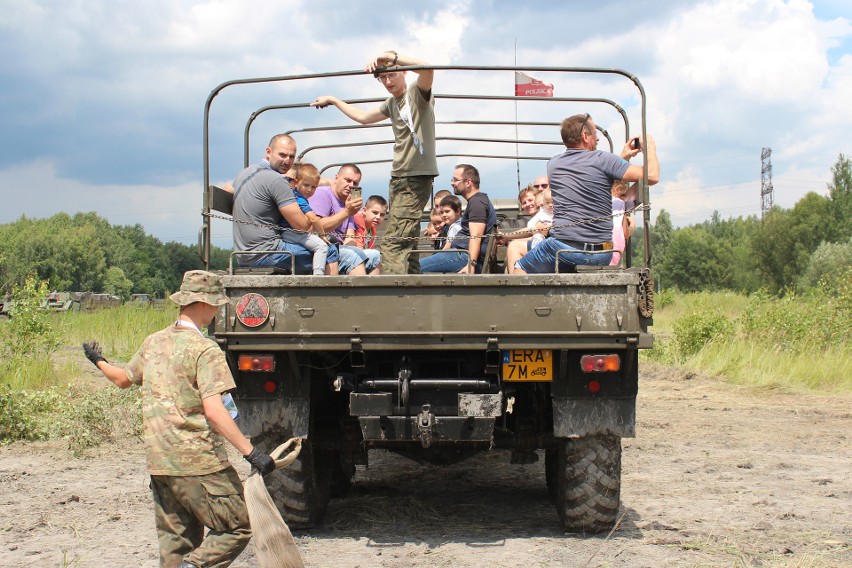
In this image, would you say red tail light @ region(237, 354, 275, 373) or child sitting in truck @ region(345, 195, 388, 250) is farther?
child sitting in truck @ region(345, 195, 388, 250)

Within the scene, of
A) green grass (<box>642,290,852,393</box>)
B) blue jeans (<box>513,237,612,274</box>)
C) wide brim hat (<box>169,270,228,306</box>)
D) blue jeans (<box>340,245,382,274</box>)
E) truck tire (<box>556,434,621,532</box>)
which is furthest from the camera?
green grass (<box>642,290,852,393</box>)

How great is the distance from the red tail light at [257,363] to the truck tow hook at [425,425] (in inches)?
34.3

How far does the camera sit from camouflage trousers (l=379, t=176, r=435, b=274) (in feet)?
21.0

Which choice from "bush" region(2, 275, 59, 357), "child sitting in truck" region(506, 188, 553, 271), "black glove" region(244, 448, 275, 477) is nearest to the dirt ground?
"black glove" region(244, 448, 275, 477)

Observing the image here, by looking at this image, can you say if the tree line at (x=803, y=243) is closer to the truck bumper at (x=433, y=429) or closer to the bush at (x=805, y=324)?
the bush at (x=805, y=324)

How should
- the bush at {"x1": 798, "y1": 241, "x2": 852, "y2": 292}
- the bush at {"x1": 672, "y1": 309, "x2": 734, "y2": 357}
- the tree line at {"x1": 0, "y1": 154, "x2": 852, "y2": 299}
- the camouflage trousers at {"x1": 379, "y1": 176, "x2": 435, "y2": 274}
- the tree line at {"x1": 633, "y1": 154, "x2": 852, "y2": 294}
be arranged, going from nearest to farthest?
the camouflage trousers at {"x1": 379, "y1": 176, "x2": 435, "y2": 274} → the bush at {"x1": 672, "y1": 309, "x2": 734, "y2": 357} → the bush at {"x1": 798, "y1": 241, "x2": 852, "y2": 292} → the tree line at {"x1": 633, "y1": 154, "x2": 852, "y2": 294} → the tree line at {"x1": 0, "y1": 154, "x2": 852, "y2": 299}

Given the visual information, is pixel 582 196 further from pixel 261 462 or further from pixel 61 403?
pixel 61 403

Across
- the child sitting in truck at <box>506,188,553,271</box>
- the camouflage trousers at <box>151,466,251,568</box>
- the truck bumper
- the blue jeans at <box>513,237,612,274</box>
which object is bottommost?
the camouflage trousers at <box>151,466,251,568</box>

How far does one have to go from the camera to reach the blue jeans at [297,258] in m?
6.23

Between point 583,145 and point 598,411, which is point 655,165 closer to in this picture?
point 583,145

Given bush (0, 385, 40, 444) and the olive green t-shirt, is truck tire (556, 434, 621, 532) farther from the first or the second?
bush (0, 385, 40, 444)

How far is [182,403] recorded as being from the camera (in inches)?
164

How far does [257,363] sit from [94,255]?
101029 mm

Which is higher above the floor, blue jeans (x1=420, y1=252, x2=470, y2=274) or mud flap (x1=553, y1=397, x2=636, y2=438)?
blue jeans (x1=420, y1=252, x2=470, y2=274)
